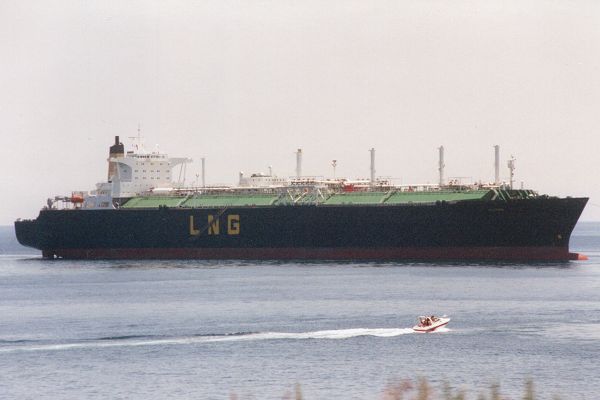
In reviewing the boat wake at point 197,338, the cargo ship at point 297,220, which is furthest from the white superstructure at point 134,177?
the boat wake at point 197,338

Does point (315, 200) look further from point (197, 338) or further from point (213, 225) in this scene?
point (197, 338)

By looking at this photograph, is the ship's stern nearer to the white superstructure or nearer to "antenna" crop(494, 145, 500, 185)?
the white superstructure

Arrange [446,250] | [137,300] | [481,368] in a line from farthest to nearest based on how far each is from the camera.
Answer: [446,250] → [137,300] → [481,368]

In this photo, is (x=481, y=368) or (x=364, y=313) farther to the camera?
(x=364, y=313)

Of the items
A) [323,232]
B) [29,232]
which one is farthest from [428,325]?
[29,232]

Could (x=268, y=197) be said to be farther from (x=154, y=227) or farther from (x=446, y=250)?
(x=446, y=250)

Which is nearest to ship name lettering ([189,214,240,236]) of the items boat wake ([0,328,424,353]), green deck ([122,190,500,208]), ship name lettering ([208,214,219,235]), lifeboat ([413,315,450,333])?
ship name lettering ([208,214,219,235])

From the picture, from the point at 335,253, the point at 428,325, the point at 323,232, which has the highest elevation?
the point at 323,232

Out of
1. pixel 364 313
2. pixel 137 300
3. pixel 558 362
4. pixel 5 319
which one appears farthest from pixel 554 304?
pixel 5 319
